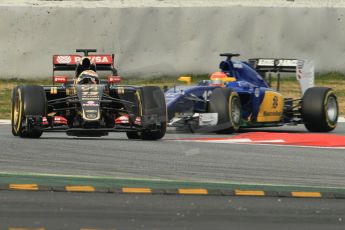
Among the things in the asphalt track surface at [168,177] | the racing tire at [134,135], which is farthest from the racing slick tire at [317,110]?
the racing tire at [134,135]

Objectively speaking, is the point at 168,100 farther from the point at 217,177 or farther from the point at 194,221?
the point at 194,221

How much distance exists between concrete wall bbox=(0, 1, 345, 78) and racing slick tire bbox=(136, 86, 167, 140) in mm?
10052

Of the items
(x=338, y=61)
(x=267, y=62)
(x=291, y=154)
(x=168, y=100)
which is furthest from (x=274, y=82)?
(x=291, y=154)

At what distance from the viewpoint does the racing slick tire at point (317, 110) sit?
17.1 metres

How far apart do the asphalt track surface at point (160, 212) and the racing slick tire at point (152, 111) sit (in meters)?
5.59

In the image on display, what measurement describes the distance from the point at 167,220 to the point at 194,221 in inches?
7.6

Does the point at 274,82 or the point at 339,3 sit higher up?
the point at 339,3

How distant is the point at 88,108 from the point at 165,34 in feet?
36.0

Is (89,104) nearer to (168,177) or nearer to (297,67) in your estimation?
(168,177)

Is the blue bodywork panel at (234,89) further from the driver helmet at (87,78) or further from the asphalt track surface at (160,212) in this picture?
the asphalt track surface at (160,212)

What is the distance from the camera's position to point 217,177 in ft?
33.4

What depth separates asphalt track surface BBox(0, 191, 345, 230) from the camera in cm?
729

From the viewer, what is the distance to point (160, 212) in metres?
7.84

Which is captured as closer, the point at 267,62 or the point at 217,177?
the point at 217,177
